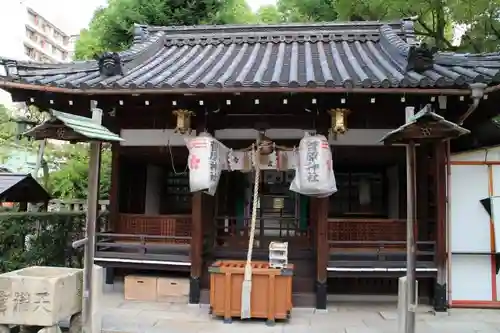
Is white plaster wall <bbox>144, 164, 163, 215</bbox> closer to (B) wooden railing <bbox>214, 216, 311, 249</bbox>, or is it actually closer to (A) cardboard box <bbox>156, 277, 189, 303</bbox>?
(B) wooden railing <bbox>214, 216, 311, 249</bbox>

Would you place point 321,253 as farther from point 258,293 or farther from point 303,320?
point 258,293

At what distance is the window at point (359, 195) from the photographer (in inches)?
A: 340

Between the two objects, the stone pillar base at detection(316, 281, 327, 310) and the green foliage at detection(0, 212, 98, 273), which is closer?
the stone pillar base at detection(316, 281, 327, 310)

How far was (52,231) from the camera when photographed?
29.0ft

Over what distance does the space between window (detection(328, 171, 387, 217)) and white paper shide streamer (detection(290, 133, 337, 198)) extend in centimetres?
199

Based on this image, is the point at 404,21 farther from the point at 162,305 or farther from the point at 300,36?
the point at 162,305

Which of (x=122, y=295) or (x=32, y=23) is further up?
(x=32, y=23)

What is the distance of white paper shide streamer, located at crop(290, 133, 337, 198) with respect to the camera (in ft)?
21.8

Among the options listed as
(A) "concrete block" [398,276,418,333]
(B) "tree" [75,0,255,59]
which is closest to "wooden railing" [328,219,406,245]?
(A) "concrete block" [398,276,418,333]

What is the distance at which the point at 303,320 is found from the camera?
21.4 feet

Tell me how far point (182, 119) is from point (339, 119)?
2.61 metres

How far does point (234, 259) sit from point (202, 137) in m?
2.41

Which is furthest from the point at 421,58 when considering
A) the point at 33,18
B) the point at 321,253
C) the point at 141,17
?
the point at 33,18

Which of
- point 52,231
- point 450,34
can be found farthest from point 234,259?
point 450,34
